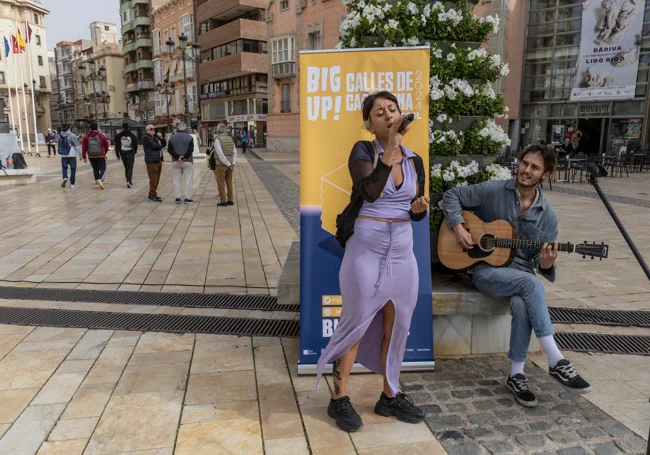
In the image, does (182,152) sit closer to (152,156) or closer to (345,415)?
(152,156)

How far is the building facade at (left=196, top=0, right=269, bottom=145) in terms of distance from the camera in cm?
4488

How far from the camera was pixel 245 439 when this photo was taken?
2807 millimetres

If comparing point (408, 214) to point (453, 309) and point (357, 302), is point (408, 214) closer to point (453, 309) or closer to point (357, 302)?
point (357, 302)

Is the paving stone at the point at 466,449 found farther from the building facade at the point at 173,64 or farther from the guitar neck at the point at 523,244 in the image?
the building facade at the point at 173,64

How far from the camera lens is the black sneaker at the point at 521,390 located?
3.12 m

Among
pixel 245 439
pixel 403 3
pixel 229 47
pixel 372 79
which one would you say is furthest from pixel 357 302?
pixel 229 47

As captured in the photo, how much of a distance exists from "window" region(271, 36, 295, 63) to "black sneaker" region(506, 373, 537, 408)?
37934mm

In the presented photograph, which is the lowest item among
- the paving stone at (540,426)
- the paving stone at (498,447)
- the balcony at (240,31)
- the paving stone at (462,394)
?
the paving stone at (462,394)

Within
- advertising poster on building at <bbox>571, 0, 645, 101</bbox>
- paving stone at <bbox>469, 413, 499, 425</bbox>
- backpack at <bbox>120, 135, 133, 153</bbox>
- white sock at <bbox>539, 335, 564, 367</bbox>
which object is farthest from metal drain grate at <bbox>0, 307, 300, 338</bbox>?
advertising poster on building at <bbox>571, 0, 645, 101</bbox>

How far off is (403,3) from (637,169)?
66.1 ft

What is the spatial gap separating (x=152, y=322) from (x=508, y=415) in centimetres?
307

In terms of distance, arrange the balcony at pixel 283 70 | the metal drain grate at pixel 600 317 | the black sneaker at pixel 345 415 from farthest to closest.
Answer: the balcony at pixel 283 70 < the metal drain grate at pixel 600 317 < the black sneaker at pixel 345 415

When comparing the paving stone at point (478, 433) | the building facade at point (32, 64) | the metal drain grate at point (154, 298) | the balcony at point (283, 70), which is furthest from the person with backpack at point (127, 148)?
the building facade at point (32, 64)

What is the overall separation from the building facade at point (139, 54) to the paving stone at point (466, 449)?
222ft
